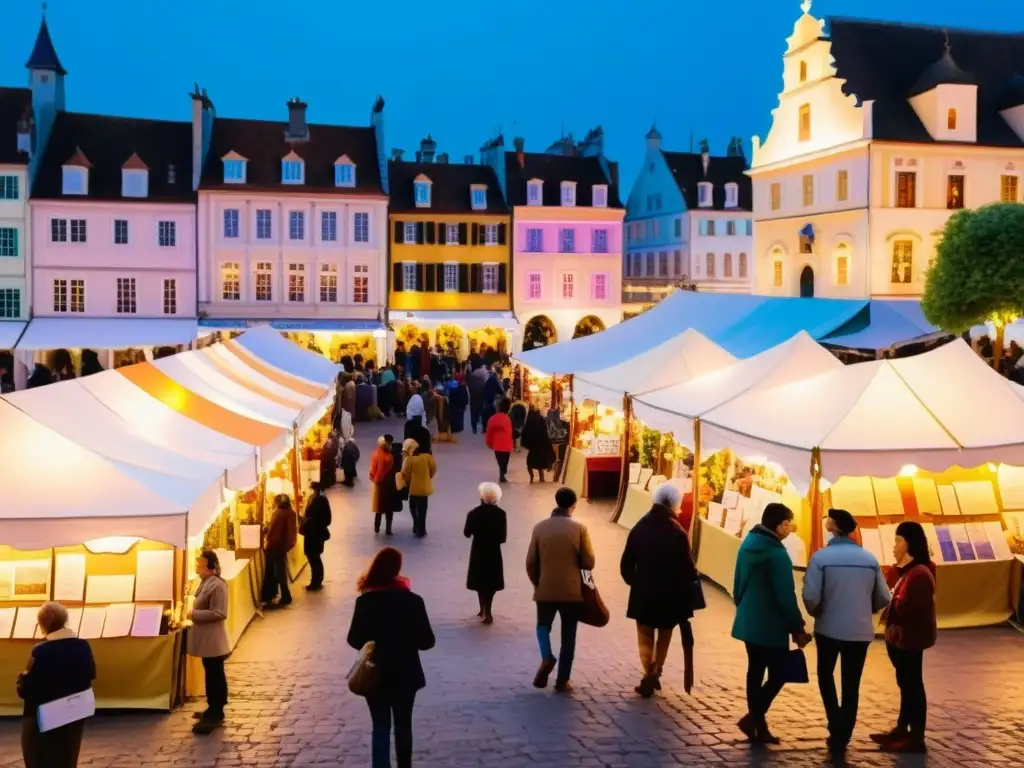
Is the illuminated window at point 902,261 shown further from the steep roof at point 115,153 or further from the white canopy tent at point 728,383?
the steep roof at point 115,153

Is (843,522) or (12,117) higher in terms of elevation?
(12,117)

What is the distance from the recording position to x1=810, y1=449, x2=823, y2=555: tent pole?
36.1ft

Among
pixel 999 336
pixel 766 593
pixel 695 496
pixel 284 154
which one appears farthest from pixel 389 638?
pixel 284 154

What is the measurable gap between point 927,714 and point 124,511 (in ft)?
19.4

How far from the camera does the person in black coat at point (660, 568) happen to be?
341 inches

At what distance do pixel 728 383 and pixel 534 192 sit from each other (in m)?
36.3

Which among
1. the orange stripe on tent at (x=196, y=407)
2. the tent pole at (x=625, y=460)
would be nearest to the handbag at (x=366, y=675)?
the orange stripe on tent at (x=196, y=407)

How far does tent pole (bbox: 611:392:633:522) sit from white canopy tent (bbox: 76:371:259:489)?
21.6 ft

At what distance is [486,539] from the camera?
11180 mm

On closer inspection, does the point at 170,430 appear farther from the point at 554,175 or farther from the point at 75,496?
the point at 554,175

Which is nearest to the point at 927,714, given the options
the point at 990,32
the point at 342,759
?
the point at 342,759

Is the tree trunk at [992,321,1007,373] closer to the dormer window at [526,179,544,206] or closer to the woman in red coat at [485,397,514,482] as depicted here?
the woman in red coat at [485,397,514,482]

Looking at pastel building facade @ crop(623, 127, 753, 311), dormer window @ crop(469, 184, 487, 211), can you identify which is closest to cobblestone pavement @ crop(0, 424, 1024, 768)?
dormer window @ crop(469, 184, 487, 211)

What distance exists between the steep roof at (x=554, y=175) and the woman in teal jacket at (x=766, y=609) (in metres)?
43.2
